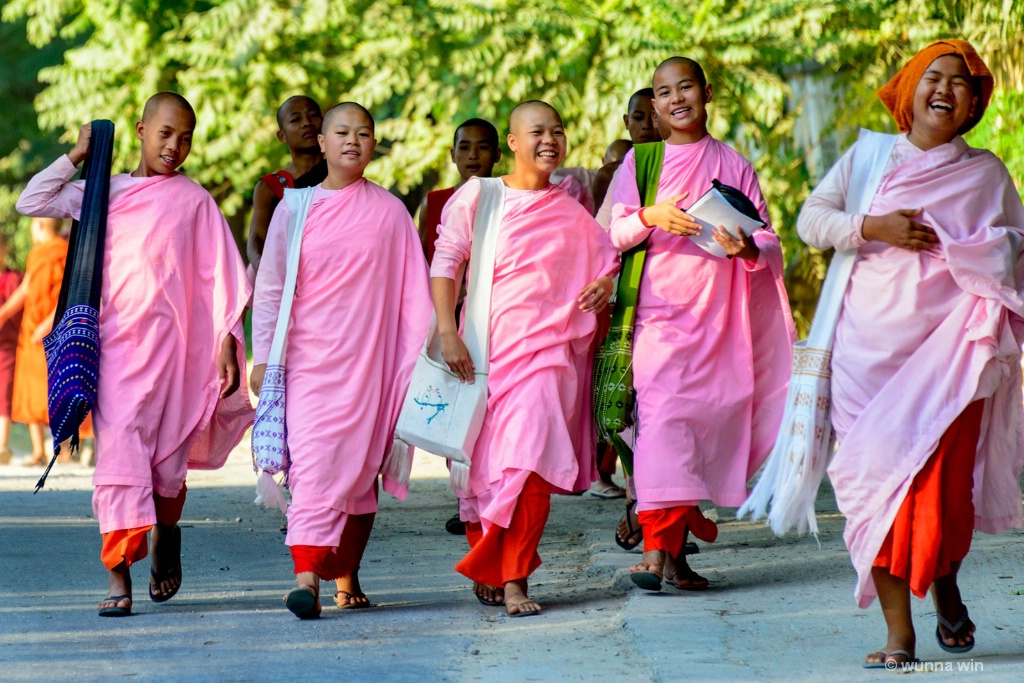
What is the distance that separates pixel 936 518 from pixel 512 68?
10.0 metres

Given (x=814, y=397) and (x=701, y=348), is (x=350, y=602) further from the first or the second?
(x=814, y=397)

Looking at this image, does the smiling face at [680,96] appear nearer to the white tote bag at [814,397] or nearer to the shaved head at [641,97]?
the white tote bag at [814,397]

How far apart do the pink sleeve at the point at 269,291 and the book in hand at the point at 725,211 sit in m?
1.71

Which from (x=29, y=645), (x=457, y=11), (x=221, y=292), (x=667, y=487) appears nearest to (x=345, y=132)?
(x=221, y=292)

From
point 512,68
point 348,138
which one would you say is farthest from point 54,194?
point 512,68

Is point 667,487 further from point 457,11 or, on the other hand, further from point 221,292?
point 457,11

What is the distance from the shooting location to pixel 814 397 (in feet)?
17.2

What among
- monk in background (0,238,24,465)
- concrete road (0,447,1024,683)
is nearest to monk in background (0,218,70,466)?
monk in background (0,238,24,465)

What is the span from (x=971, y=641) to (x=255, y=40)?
12505 millimetres

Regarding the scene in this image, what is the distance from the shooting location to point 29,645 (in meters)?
5.57

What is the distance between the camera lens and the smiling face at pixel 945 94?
5.09m

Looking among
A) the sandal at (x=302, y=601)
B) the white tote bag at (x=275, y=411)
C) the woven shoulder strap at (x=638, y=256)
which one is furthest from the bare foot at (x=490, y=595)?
the woven shoulder strap at (x=638, y=256)

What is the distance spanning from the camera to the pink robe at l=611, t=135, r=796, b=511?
20.6 ft

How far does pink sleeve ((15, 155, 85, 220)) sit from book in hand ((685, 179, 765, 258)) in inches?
103
